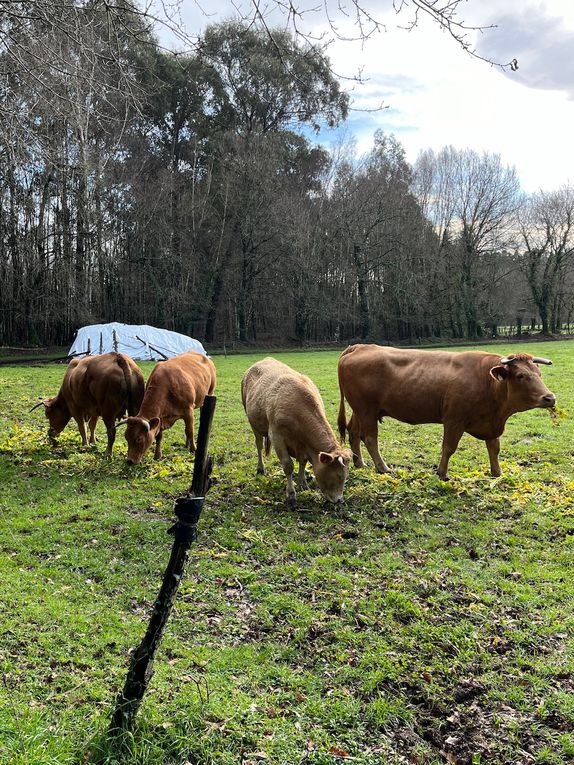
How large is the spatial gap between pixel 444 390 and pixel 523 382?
108 cm

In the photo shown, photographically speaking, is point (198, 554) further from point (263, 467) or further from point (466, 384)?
point (466, 384)

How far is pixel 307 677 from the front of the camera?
3869 mm

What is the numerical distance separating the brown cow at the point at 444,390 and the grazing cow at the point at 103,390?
3645 millimetres

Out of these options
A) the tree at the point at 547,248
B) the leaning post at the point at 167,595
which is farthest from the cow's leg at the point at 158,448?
the tree at the point at 547,248

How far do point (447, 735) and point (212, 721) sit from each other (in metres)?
1.42

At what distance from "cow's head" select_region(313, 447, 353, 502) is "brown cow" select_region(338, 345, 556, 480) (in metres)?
1.76

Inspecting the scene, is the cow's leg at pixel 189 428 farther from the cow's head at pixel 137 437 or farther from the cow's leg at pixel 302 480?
the cow's leg at pixel 302 480

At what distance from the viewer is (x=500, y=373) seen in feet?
25.3

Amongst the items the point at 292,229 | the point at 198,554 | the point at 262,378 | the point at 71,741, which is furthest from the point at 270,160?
the point at 71,741

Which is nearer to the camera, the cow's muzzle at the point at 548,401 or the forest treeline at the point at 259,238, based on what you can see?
the cow's muzzle at the point at 548,401

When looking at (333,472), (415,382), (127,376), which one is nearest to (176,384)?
(127,376)

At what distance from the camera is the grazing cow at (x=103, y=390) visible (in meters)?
9.48

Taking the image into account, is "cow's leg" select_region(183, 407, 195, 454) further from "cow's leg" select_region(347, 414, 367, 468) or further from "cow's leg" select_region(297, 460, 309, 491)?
"cow's leg" select_region(347, 414, 367, 468)

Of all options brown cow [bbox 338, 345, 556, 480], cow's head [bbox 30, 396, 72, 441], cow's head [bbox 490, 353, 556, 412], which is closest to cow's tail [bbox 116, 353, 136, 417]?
cow's head [bbox 30, 396, 72, 441]
